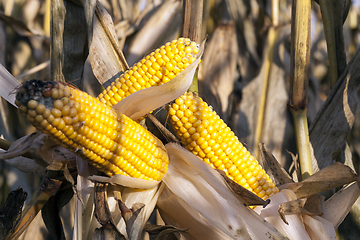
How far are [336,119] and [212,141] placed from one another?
87 centimetres

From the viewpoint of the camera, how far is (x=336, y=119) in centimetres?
142

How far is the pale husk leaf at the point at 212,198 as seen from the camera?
0.89 metres

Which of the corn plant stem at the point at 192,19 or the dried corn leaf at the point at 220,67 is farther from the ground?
the corn plant stem at the point at 192,19

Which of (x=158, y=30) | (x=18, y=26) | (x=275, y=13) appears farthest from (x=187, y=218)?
(x=18, y=26)

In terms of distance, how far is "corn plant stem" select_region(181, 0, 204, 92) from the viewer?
3.84 ft

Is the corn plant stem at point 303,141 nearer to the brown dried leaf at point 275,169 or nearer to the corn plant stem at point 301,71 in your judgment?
the corn plant stem at point 301,71

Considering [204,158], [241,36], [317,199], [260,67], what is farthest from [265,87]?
[204,158]

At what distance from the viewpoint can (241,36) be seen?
222 centimetres

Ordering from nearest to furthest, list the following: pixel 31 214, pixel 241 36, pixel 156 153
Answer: pixel 156 153, pixel 31 214, pixel 241 36

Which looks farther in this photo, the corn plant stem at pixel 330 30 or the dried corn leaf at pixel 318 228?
the corn plant stem at pixel 330 30

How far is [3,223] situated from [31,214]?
0.33ft

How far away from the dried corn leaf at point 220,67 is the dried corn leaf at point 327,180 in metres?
0.89

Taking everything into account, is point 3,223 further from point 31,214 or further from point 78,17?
point 78,17

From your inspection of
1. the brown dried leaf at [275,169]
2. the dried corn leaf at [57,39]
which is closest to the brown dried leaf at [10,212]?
the dried corn leaf at [57,39]
